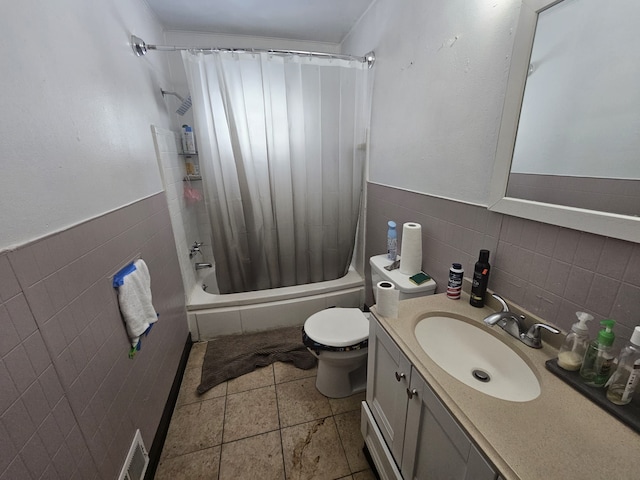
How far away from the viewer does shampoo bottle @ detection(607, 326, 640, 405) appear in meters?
0.56

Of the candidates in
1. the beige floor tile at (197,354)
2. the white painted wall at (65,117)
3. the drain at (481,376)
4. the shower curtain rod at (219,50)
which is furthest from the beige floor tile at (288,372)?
the shower curtain rod at (219,50)

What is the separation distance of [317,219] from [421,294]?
102cm

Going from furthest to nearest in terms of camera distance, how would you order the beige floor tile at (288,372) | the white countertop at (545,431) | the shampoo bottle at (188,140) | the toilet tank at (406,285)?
the shampoo bottle at (188,140), the beige floor tile at (288,372), the toilet tank at (406,285), the white countertop at (545,431)

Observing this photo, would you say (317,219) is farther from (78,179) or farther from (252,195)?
(78,179)

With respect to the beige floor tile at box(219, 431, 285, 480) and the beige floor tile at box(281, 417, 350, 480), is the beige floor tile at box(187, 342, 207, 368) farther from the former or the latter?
the beige floor tile at box(281, 417, 350, 480)

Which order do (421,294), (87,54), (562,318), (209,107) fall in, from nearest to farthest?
(562,318) → (87,54) → (421,294) → (209,107)

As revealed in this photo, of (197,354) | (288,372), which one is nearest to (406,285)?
(288,372)

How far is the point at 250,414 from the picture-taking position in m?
1.43

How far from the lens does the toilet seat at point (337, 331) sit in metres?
1.35

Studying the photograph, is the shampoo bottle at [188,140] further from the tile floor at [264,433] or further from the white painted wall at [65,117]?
the tile floor at [264,433]

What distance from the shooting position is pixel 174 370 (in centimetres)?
157

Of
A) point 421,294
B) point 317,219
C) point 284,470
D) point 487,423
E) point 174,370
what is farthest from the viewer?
point 317,219

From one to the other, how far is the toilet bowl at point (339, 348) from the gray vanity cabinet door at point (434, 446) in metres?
0.53

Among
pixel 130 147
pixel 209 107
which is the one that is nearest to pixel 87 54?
pixel 130 147
